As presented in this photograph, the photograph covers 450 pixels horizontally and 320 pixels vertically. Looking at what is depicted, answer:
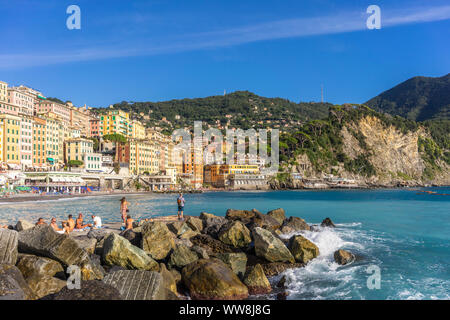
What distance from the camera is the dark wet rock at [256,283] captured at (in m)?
10.4

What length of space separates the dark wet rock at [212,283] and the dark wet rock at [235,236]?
5327 mm

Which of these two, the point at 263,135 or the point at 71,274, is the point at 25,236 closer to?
the point at 71,274

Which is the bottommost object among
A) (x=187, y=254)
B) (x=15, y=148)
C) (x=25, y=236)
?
(x=187, y=254)

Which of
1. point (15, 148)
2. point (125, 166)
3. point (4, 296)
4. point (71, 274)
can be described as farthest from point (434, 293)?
point (125, 166)

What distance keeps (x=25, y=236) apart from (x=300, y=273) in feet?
31.0

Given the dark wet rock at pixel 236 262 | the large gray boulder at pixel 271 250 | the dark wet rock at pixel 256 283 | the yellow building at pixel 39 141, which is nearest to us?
the dark wet rock at pixel 256 283

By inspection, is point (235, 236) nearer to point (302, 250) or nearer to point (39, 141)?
point (302, 250)

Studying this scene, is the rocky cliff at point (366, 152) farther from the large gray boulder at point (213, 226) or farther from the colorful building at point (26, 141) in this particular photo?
the large gray boulder at point (213, 226)

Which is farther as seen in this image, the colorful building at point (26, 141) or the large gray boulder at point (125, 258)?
the colorful building at point (26, 141)

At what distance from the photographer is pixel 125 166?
102 meters

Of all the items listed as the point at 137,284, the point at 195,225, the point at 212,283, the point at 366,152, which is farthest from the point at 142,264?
the point at 366,152

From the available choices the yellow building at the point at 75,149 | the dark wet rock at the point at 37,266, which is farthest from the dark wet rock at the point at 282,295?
the yellow building at the point at 75,149

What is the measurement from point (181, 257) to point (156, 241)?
5.46ft

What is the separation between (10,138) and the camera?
75875 millimetres
